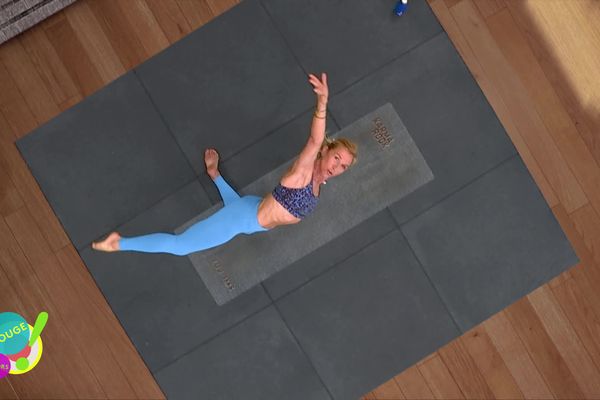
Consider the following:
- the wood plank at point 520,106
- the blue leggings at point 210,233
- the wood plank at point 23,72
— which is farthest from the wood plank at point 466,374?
the wood plank at point 23,72

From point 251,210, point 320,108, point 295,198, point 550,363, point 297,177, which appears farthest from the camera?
point 550,363

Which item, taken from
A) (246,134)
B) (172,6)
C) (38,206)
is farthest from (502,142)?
(38,206)

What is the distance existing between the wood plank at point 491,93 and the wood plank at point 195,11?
1506 mm

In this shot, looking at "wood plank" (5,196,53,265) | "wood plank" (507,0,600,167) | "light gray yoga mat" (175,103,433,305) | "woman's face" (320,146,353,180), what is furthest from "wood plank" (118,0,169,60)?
"wood plank" (507,0,600,167)

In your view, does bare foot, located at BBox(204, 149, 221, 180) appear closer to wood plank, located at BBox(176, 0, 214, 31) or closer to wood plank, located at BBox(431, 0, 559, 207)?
wood plank, located at BBox(176, 0, 214, 31)

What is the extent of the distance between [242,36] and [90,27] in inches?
39.5

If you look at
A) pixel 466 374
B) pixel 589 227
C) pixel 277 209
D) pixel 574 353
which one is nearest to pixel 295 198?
pixel 277 209

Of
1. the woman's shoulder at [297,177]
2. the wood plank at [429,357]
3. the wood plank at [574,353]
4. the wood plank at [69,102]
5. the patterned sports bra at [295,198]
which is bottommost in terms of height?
the wood plank at [574,353]

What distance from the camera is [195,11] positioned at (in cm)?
380

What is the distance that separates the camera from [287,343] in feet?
12.1

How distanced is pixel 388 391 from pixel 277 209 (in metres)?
1.47

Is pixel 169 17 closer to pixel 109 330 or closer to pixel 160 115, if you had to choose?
pixel 160 115

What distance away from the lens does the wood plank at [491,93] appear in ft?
12.4

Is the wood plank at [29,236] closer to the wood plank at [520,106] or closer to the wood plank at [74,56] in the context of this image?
the wood plank at [74,56]
